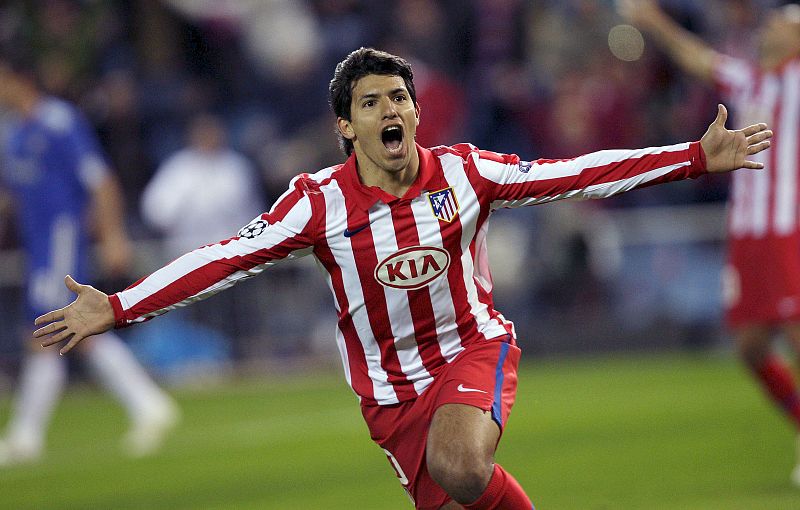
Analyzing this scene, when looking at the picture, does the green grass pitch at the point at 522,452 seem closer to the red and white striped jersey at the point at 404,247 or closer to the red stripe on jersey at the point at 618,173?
the red and white striped jersey at the point at 404,247

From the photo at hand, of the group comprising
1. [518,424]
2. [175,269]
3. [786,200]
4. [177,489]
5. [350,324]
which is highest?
[175,269]

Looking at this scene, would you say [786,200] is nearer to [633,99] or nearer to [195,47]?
[633,99]

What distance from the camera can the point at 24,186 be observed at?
11031 millimetres

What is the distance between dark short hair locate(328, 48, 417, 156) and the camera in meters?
5.54

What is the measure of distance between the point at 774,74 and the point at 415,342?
147 inches

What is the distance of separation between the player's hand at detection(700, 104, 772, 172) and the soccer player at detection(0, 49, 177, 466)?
20.9 feet

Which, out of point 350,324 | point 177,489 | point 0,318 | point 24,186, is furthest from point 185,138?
point 350,324

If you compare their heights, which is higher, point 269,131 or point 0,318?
point 269,131

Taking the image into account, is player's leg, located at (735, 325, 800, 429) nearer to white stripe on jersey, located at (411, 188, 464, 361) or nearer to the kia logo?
white stripe on jersey, located at (411, 188, 464, 361)

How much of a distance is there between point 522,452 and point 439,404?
13.4 feet

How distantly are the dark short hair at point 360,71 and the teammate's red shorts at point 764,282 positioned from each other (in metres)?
3.26

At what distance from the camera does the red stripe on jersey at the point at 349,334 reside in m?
5.61

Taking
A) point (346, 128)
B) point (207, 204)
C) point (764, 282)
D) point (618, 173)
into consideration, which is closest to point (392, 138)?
point (346, 128)

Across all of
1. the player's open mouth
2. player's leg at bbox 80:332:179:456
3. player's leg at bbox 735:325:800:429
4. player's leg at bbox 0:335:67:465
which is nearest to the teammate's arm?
player's leg at bbox 735:325:800:429
